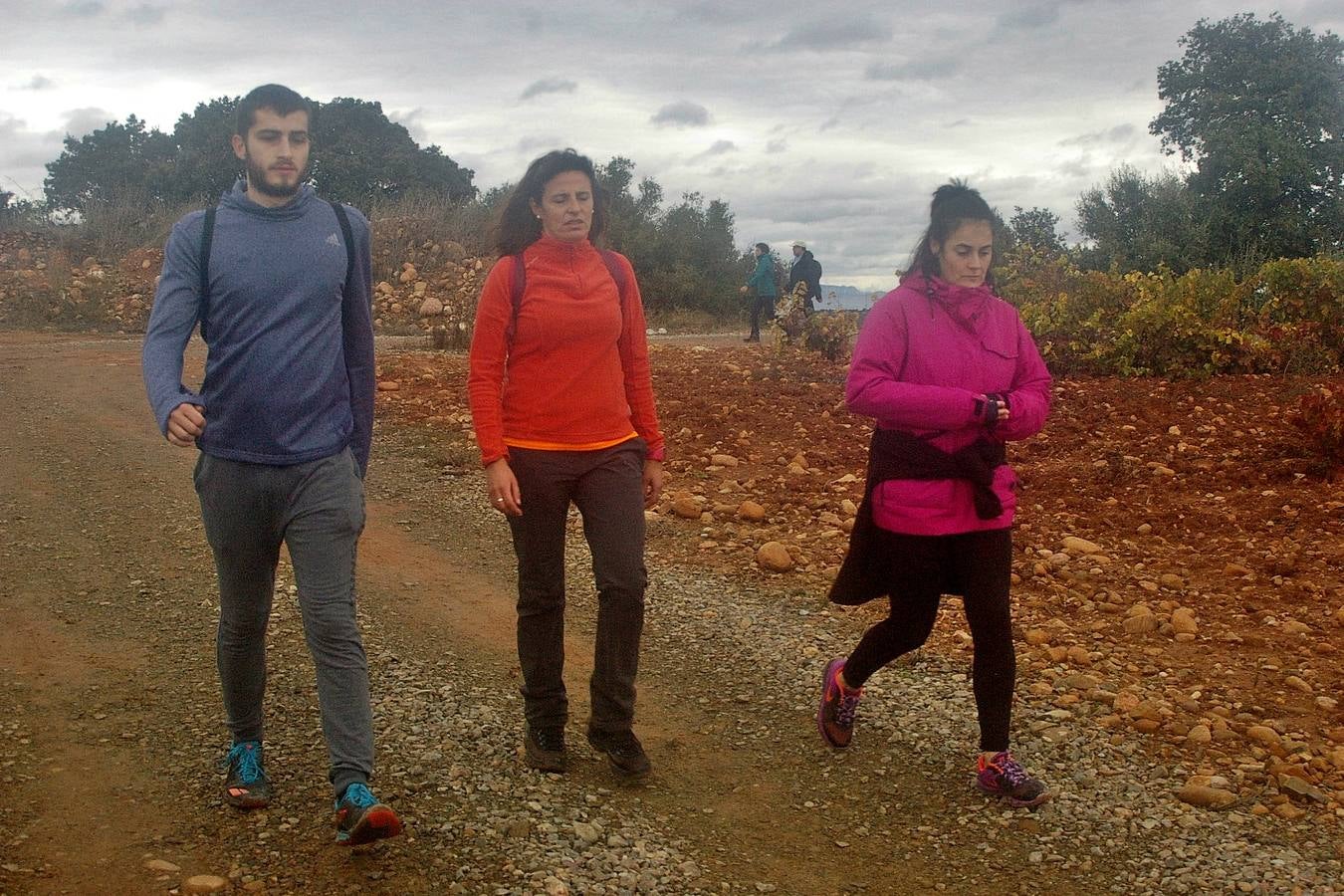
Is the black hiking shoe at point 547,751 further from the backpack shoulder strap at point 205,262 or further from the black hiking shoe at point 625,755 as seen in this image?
the backpack shoulder strap at point 205,262

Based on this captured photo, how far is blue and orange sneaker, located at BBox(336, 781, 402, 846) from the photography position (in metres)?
3.18

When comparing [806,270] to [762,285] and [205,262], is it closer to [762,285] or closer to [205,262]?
[762,285]

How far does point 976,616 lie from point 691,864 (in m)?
1.11

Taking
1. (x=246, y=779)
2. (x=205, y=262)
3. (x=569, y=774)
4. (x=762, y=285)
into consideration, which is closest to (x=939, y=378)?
(x=569, y=774)

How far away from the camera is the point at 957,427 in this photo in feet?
11.7

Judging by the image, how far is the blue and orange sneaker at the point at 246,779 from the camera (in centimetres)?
351

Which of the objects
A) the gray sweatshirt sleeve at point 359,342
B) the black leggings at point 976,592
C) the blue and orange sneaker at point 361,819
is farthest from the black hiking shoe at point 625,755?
the gray sweatshirt sleeve at point 359,342

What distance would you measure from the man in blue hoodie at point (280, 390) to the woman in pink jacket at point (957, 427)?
1.53 m

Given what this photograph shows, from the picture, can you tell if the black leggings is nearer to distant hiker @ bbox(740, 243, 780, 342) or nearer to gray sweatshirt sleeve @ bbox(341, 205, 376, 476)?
gray sweatshirt sleeve @ bbox(341, 205, 376, 476)

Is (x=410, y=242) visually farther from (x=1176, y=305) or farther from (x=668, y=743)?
(x=668, y=743)

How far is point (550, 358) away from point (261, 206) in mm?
909

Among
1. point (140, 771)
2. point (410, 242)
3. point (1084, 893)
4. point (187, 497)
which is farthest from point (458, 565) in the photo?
point (410, 242)

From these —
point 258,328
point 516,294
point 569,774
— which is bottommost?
point 569,774

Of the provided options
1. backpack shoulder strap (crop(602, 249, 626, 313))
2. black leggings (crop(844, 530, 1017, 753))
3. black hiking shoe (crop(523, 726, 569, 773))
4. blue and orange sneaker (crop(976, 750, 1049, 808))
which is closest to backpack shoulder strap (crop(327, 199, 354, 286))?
backpack shoulder strap (crop(602, 249, 626, 313))
